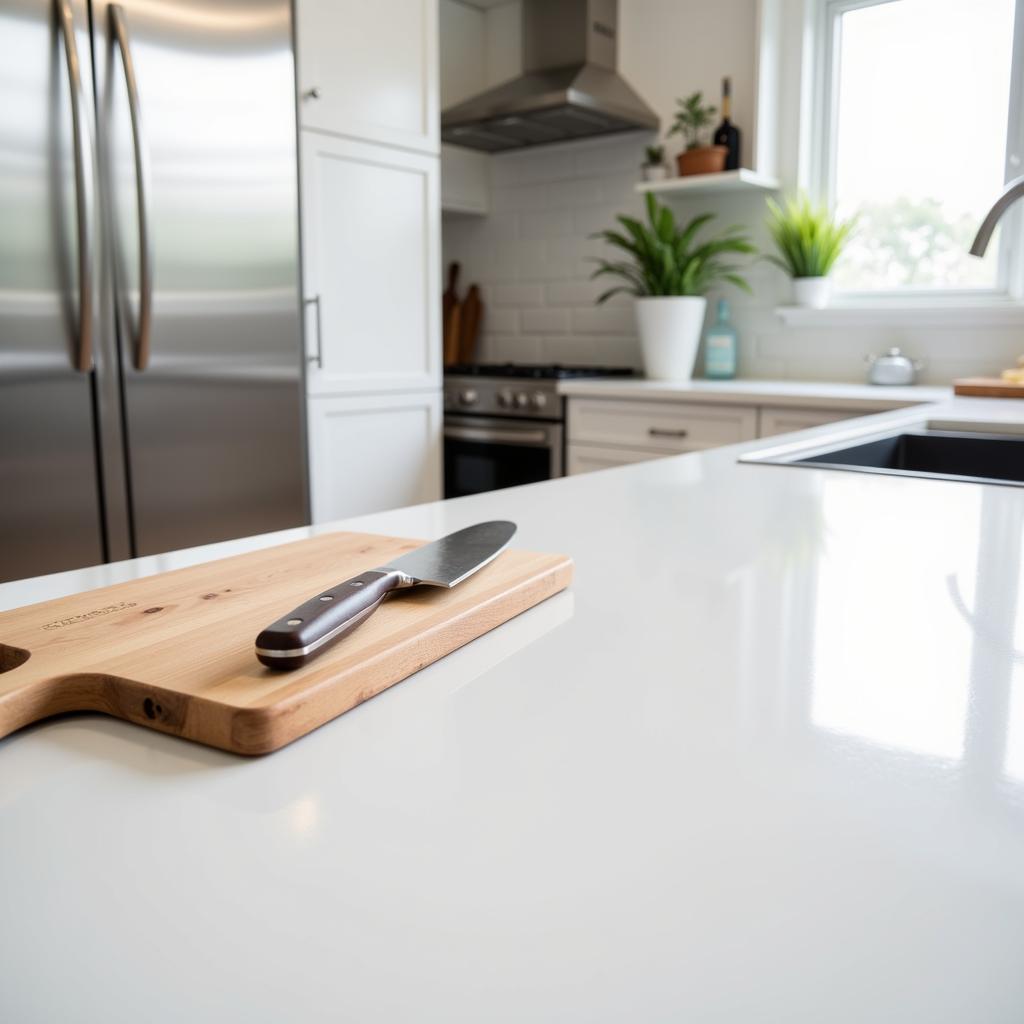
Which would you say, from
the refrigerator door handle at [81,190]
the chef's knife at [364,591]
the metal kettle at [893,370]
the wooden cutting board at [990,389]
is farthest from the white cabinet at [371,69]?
the chef's knife at [364,591]

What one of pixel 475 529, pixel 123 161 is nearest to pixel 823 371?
pixel 123 161

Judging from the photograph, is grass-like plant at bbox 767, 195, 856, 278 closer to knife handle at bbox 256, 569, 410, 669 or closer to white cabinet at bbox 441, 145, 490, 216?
white cabinet at bbox 441, 145, 490, 216

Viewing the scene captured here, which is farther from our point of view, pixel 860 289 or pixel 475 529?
pixel 860 289

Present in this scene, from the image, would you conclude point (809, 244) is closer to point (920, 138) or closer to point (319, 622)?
point (920, 138)

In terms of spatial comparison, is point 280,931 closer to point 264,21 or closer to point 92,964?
point 92,964

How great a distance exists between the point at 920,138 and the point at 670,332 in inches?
38.7

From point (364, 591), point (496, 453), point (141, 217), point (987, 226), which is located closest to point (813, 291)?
point (496, 453)

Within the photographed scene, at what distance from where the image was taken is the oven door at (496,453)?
317cm

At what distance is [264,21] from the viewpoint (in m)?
2.29

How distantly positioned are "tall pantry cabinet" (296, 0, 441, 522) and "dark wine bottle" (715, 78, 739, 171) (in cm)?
95

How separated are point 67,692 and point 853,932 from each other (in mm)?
360

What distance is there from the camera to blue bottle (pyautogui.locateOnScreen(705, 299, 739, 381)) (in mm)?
3344

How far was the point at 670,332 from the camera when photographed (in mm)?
3271

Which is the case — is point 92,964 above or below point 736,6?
below
